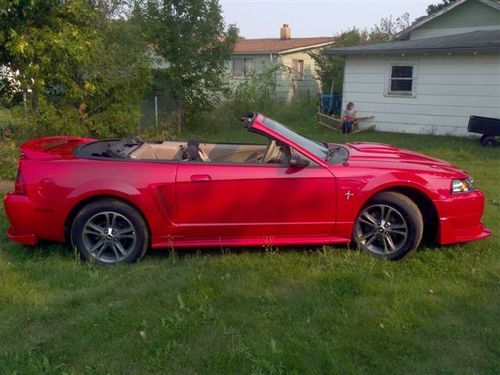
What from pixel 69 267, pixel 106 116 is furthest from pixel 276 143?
pixel 106 116

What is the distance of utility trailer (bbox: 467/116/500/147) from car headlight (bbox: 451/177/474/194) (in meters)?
8.48

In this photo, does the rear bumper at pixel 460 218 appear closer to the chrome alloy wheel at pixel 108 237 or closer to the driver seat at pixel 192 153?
the driver seat at pixel 192 153

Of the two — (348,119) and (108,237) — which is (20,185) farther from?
(348,119)

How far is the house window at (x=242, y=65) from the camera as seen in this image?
26719 millimetres

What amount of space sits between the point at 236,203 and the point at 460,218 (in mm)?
2136

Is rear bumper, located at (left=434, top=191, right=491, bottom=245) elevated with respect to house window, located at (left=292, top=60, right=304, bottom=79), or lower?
lower

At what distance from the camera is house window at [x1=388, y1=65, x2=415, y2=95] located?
15.4 metres

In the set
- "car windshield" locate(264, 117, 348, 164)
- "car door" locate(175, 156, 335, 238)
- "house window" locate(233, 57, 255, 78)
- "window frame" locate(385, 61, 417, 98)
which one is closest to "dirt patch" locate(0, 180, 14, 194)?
"car door" locate(175, 156, 335, 238)

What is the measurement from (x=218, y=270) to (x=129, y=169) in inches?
49.2

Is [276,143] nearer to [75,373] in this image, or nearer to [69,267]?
[69,267]

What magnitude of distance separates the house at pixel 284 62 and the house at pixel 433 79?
8.79 meters

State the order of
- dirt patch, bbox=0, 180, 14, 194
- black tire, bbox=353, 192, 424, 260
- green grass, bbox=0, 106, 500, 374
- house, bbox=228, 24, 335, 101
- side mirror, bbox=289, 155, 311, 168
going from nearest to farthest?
green grass, bbox=0, 106, 500, 374 → side mirror, bbox=289, 155, 311, 168 → black tire, bbox=353, 192, 424, 260 → dirt patch, bbox=0, 180, 14, 194 → house, bbox=228, 24, 335, 101

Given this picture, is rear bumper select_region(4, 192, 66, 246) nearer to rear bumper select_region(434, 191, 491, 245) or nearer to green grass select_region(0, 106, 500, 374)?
green grass select_region(0, 106, 500, 374)

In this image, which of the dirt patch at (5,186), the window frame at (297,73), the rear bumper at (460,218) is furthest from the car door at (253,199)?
the window frame at (297,73)
